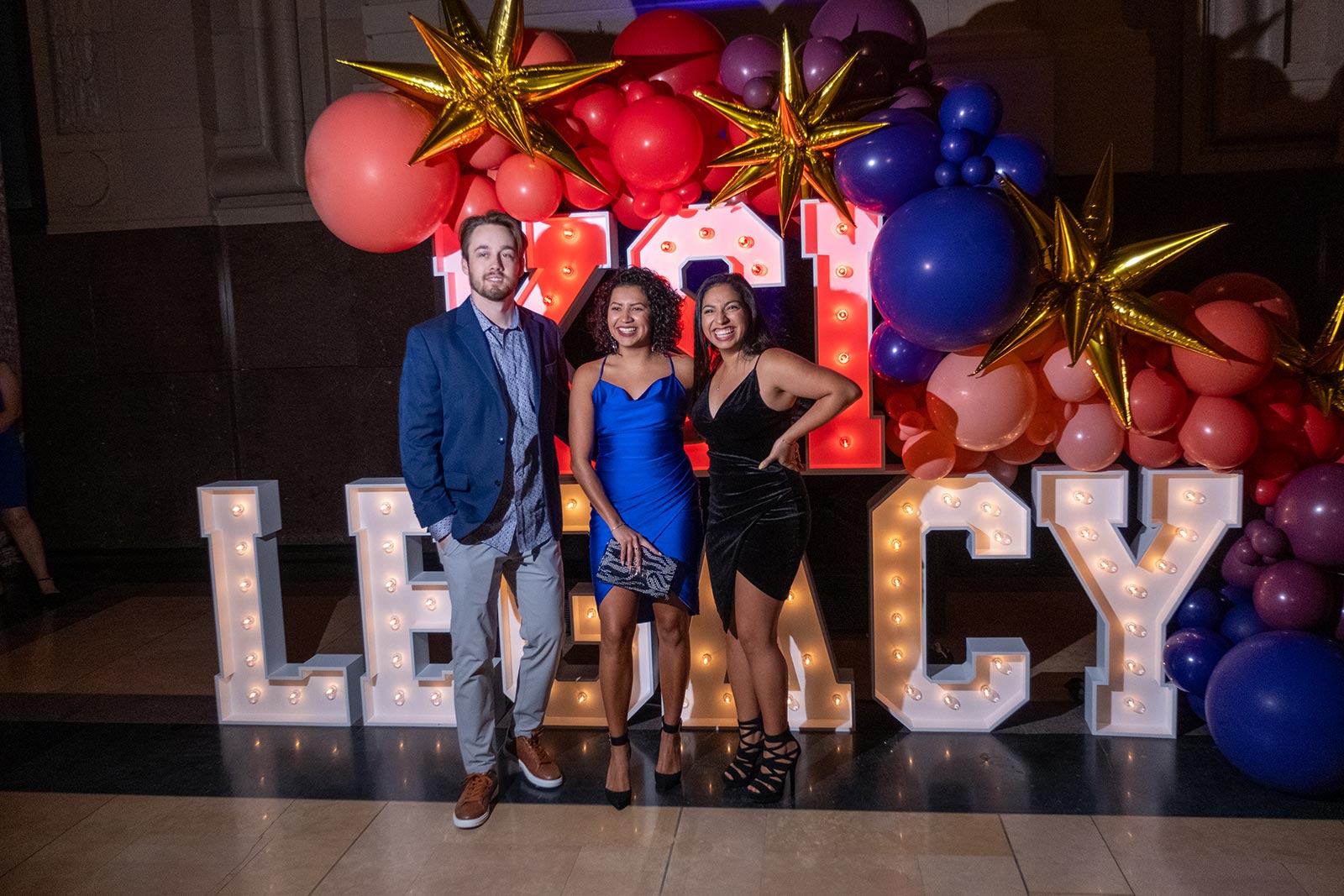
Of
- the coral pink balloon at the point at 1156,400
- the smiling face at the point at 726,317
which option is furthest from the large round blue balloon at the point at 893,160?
the coral pink balloon at the point at 1156,400

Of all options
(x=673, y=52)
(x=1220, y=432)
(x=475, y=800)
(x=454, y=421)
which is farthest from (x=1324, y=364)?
(x=475, y=800)

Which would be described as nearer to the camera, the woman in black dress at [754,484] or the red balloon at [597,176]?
the woman in black dress at [754,484]

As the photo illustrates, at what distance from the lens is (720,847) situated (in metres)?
2.84

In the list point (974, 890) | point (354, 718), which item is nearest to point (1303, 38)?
point (974, 890)

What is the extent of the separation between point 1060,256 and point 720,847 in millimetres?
2067

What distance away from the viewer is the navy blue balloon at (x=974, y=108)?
307 cm

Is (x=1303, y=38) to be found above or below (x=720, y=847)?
above

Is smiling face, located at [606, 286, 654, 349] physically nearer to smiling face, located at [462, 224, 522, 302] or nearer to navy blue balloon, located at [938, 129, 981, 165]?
smiling face, located at [462, 224, 522, 302]

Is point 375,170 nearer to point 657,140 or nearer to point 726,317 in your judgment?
point 657,140

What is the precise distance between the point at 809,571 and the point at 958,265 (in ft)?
4.03

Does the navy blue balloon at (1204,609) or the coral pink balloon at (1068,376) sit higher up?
the coral pink balloon at (1068,376)

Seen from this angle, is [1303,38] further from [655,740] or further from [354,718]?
[354,718]

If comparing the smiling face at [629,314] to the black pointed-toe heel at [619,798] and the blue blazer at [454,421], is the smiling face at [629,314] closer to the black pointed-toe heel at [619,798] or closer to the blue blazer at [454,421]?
the blue blazer at [454,421]

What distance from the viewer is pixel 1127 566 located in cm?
344
